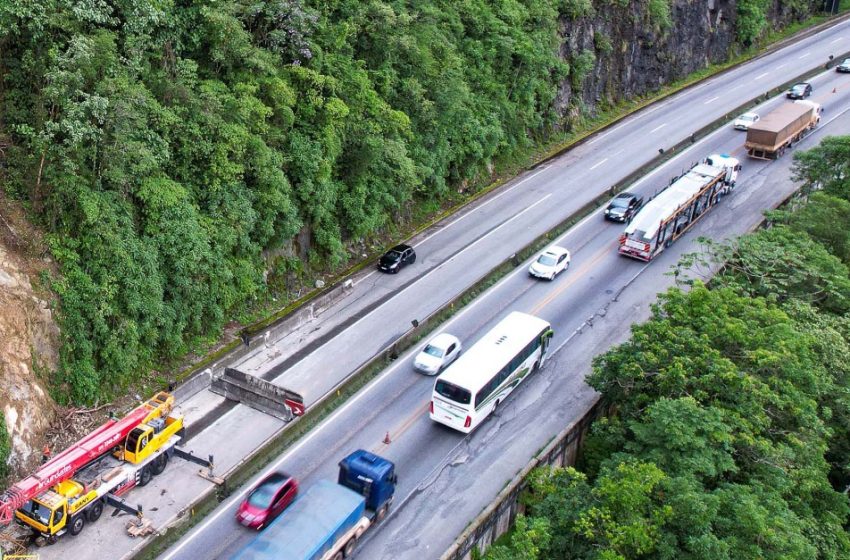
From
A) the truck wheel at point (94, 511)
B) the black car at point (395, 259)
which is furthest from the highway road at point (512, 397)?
the truck wheel at point (94, 511)

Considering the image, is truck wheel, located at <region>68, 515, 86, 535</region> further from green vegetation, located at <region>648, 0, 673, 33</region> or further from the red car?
green vegetation, located at <region>648, 0, 673, 33</region>

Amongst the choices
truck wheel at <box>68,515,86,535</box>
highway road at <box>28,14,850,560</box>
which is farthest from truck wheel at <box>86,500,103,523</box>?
highway road at <box>28,14,850,560</box>

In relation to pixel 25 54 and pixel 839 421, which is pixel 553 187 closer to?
pixel 839 421

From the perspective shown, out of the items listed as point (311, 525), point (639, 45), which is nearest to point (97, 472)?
point (311, 525)

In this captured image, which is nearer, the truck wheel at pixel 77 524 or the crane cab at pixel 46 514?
the crane cab at pixel 46 514

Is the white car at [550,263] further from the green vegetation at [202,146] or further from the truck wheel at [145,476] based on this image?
the truck wheel at [145,476]

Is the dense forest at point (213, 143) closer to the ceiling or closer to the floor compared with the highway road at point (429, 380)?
closer to the ceiling

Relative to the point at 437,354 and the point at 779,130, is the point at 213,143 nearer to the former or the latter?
the point at 437,354

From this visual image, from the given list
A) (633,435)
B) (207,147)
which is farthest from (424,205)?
(633,435)
